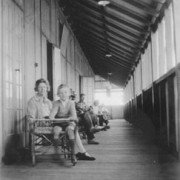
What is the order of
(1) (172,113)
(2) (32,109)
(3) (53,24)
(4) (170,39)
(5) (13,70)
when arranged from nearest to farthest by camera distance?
1. (1) (172,113)
2. (2) (32,109)
3. (5) (13,70)
4. (4) (170,39)
5. (3) (53,24)

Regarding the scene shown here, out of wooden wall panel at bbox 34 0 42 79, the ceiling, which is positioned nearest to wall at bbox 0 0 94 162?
wooden wall panel at bbox 34 0 42 79

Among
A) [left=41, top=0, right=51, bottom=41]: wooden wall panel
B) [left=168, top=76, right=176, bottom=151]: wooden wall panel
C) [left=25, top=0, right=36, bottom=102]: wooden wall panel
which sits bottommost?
[left=168, top=76, right=176, bottom=151]: wooden wall panel

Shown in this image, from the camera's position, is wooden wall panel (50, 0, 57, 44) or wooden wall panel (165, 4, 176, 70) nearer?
wooden wall panel (165, 4, 176, 70)

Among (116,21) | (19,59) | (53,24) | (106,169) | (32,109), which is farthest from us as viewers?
(116,21)

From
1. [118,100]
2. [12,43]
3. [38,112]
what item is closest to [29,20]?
[12,43]

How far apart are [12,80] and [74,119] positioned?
1.15 metres

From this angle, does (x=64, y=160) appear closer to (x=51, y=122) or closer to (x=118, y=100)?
(x=51, y=122)

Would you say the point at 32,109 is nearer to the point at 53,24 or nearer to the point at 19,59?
the point at 19,59

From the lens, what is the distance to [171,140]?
425cm

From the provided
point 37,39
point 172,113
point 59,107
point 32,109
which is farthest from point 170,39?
point 32,109

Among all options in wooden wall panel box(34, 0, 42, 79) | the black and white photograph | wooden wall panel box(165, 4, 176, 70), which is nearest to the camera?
the black and white photograph

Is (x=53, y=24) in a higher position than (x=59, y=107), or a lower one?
higher

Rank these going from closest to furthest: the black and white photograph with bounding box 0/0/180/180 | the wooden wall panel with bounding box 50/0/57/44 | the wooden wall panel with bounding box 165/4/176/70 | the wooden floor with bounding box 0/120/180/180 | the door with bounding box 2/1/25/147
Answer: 1. the wooden floor with bounding box 0/120/180/180
2. the black and white photograph with bounding box 0/0/180/180
3. the door with bounding box 2/1/25/147
4. the wooden wall panel with bounding box 165/4/176/70
5. the wooden wall panel with bounding box 50/0/57/44

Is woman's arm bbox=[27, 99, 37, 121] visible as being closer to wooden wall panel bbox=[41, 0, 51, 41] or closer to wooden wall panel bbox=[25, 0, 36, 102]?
wooden wall panel bbox=[25, 0, 36, 102]
